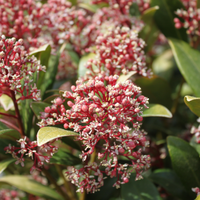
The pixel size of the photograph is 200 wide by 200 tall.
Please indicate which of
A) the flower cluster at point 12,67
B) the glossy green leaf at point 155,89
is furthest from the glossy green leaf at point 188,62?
the flower cluster at point 12,67

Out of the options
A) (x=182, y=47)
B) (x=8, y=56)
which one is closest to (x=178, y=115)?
(x=182, y=47)

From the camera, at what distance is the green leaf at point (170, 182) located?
113 centimetres

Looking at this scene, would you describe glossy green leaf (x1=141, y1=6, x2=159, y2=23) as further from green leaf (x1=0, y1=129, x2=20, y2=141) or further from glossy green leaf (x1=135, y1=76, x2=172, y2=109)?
green leaf (x1=0, y1=129, x2=20, y2=141)

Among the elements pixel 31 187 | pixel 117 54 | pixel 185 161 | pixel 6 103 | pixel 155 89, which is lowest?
pixel 31 187

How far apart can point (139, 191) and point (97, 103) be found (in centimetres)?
48

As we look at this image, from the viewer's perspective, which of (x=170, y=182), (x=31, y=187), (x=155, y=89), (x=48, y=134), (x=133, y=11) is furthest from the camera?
(x=133, y=11)

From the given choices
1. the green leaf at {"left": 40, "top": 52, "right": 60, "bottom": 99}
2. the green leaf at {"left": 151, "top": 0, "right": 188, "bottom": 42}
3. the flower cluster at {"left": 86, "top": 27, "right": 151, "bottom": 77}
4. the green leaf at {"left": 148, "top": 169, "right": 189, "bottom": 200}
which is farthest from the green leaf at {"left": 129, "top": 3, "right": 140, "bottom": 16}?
the green leaf at {"left": 148, "top": 169, "right": 189, "bottom": 200}

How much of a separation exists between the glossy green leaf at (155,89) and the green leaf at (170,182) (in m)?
0.41

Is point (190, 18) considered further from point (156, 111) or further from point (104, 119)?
point (104, 119)

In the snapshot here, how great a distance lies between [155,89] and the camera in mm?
1378

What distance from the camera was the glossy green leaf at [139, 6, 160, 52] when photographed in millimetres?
1344

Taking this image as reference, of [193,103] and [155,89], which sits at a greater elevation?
[193,103]

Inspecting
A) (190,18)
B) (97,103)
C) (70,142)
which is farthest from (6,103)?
(190,18)

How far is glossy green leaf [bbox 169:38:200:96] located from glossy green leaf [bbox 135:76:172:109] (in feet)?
0.52
